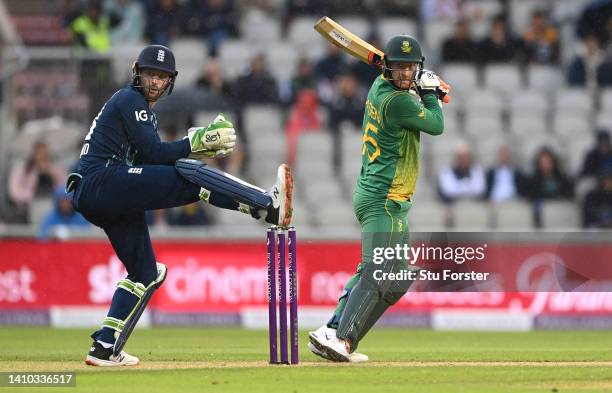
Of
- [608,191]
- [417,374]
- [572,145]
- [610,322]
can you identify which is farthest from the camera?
[572,145]

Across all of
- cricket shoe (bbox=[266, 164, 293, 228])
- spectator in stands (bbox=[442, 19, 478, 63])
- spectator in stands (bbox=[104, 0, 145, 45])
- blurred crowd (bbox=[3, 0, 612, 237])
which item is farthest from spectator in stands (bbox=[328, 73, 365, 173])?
cricket shoe (bbox=[266, 164, 293, 228])

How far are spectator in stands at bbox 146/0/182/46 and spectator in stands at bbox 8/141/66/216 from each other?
9.50ft

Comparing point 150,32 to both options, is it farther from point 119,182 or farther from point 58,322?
point 119,182

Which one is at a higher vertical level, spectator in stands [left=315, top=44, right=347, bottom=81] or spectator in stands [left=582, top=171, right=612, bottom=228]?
spectator in stands [left=315, top=44, right=347, bottom=81]

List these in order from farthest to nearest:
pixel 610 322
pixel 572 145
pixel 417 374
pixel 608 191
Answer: pixel 572 145, pixel 608 191, pixel 610 322, pixel 417 374

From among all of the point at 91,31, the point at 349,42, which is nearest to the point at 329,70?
the point at 91,31

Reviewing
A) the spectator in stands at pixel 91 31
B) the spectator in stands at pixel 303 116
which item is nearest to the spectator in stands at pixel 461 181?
the spectator in stands at pixel 303 116

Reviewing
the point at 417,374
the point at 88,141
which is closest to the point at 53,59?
the point at 88,141

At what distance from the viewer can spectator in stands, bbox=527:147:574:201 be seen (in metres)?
17.1

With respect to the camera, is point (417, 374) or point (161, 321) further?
point (161, 321)

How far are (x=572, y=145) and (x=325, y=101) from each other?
10.8 ft

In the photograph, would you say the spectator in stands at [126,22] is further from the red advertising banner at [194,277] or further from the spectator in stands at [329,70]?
the red advertising banner at [194,277]

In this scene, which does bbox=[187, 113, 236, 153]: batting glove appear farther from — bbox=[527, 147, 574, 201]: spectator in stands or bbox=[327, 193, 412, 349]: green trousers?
bbox=[527, 147, 574, 201]: spectator in stands

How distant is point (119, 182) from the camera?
916cm
